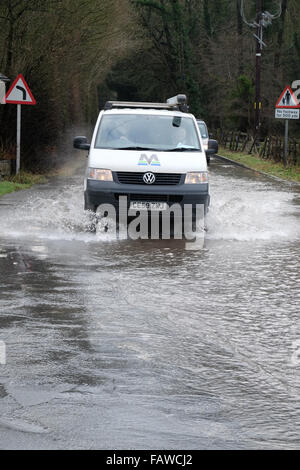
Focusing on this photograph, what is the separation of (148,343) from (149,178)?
6.85 m

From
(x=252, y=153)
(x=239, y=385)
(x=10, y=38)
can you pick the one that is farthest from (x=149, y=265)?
(x=252, y=153)

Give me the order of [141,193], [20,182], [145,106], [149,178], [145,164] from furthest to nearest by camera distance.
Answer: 1. [20,182]
2. [145,106]
3. [145,164]
4. [149,178]
5. [141,193]

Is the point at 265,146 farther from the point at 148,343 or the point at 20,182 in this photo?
the point at 148,343

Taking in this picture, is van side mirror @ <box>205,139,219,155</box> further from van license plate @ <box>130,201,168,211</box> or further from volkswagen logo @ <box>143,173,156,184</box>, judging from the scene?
van license plate @ <box>130,201,168,211</box>

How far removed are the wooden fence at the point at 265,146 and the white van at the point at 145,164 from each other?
66.7 feet

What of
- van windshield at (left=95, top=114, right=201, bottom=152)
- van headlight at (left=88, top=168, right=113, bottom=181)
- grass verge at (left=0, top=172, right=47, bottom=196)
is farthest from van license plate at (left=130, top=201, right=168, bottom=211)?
grass verge at (left=0, top=172, right=47, bottom=196)

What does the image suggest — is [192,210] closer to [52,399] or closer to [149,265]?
[149,265]

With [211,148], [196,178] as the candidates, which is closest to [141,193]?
[196,178]

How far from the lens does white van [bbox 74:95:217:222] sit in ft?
44.4

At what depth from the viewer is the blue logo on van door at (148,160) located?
45.1ft

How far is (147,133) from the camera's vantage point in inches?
583

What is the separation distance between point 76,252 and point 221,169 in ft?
77.1

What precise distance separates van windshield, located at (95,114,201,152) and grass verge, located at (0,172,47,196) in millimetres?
5639
